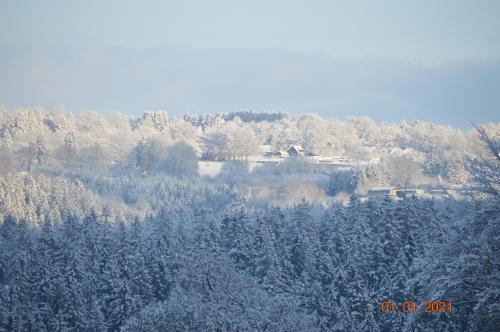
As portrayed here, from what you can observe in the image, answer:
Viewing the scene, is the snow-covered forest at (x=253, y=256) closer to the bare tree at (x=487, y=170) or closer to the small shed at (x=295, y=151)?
the bare tree at (x=487, y=170)

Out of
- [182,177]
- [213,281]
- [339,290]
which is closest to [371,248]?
[339,290]

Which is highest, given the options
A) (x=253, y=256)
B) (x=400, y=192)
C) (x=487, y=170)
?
(x=487, y=170)

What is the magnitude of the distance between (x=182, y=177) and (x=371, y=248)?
64105 millimetres

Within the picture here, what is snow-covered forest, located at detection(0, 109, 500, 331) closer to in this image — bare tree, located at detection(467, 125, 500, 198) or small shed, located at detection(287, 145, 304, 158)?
bare tree, located at detection(467, 125, 500, 198)

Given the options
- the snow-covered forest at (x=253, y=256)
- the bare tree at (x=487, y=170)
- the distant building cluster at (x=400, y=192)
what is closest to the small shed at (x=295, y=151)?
the snow-covered forest at (x=253, y=256)

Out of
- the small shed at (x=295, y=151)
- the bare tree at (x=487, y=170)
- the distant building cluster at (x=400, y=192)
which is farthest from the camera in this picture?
the small shed at (x=295, y=151)

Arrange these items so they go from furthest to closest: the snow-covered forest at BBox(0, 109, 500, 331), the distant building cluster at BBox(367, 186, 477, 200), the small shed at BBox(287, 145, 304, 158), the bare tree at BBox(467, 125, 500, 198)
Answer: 1. the small shed at BBox(287, 145, 304, 158)
2. the distant building cluster at BBox(367, 186, 477, 200)
3. the snow-covered forest at BBox(0, 109, 500, 331)
4. the bare tree at BBox(467, 125, 500, 198)

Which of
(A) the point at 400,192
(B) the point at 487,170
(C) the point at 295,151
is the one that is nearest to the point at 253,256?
(B) the point at 487,170

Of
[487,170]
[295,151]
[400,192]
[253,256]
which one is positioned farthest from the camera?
[295,151]

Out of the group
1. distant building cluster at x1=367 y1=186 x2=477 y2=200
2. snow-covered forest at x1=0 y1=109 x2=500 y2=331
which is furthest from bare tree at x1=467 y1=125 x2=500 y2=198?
distant building cluster at x1=367 y1=186 x2=477 y2=200

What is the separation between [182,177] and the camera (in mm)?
89688

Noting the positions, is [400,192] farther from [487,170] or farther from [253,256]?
[487,170]

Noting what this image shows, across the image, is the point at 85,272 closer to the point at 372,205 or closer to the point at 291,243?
the point at 291,243

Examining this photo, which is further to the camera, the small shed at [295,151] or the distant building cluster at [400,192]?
the small shed at [295,151]
